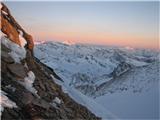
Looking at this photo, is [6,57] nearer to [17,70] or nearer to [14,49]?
[17,70]

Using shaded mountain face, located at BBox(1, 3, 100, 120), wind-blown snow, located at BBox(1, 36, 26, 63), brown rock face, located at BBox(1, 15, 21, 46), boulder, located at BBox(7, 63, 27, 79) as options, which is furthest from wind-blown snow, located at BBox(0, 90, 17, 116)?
brown rock face, located at BBox(1, 15, 21, 46)

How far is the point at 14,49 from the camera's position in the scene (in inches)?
634

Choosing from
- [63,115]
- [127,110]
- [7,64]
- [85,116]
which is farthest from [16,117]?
[127,110]

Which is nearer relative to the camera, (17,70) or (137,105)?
(17,70)

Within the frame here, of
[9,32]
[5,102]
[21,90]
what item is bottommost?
[5,102]

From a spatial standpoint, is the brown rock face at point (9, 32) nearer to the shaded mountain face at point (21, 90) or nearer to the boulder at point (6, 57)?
the shaded mountain face at point (21, 90)

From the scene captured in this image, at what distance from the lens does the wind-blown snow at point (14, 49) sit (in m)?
15.7

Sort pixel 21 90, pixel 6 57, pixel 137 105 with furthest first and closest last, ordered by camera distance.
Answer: pixel 137 105, pixel 6 57, pixel 21 90

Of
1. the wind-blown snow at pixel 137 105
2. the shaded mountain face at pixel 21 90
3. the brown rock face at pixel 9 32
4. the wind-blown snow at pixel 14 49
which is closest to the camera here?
the shaded mountain face at pixel 21 90

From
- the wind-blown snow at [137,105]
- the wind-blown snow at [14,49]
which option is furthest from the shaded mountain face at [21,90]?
the wind-blown snow at [137,105]

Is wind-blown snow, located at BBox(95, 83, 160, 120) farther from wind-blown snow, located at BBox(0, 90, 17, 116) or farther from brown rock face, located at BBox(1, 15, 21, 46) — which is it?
wind-blown snow, located at BBox(0, 90, 17, 116)

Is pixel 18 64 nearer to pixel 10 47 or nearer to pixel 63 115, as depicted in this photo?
pixel 10 47

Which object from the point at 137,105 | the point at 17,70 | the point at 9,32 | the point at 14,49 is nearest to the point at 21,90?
the point at 17,70

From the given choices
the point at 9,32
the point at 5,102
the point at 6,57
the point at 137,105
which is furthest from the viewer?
the point at 137,105
